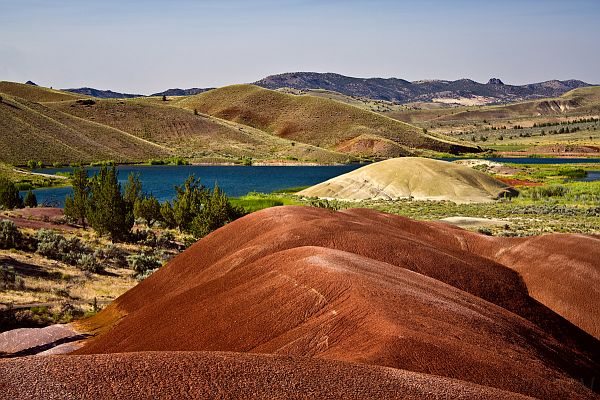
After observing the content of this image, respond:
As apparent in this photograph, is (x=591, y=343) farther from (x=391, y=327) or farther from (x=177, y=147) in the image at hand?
(x=177, y=147)

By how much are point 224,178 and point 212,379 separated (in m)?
90.7

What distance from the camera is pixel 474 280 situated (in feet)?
62.3

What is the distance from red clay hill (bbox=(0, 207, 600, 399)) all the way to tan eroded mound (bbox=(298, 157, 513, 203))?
4120 cm

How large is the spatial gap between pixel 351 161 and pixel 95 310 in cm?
11917

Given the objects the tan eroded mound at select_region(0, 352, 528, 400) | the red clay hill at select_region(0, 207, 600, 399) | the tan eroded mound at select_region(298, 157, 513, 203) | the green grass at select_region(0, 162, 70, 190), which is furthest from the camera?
the green grass at select_region(0, 162, 70, 190)

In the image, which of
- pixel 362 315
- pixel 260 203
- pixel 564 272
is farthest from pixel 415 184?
pixel 362 315

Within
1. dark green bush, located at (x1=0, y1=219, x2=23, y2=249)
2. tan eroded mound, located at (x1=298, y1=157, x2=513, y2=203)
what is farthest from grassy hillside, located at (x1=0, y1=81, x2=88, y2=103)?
dark green bush, located at (x1=0, y1=219, x2=23, y2=249)

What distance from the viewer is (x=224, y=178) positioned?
319 feet

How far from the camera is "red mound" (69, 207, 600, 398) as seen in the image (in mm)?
10758

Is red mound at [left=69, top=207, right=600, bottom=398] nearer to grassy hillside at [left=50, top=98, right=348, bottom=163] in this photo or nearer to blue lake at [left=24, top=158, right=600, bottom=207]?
blue lake at [left=24, top=158, right=600, bottom=207]

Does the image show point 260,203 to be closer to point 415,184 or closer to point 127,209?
point 415,184

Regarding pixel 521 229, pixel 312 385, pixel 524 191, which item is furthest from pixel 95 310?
pixel 524 191

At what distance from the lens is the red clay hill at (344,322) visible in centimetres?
760

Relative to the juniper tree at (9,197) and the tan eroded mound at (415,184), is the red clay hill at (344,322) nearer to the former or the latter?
the juniper tree at (9,197)
